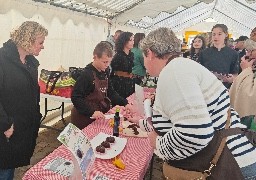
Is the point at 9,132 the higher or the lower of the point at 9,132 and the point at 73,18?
the lower

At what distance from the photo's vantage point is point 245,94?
2203mm

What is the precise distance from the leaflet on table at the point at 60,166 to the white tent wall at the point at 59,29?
267 cm

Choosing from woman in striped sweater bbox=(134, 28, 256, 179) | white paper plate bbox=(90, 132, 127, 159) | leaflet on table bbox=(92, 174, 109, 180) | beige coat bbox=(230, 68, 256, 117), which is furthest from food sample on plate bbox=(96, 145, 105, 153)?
beige coat bbox=(230, 68, 256, 117)

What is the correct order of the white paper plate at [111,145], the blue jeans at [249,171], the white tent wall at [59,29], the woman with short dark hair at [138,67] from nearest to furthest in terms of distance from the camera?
the blue jeans at [249,171], the white paper plate at [111,145], the white tent wall at [59,29], the woman with short dark hair at [138,67]

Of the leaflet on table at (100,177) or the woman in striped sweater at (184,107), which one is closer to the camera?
the woman in striped sweater at (184,107)

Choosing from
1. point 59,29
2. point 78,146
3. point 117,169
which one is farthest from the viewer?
point 59,29

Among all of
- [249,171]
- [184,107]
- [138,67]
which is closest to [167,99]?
[184,107]

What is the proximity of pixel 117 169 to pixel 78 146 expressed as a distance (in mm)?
498

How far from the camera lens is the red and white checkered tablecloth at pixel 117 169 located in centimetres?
169

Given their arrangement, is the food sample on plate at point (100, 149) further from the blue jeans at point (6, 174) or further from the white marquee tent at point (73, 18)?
the white marquee tent at point (73, 18)

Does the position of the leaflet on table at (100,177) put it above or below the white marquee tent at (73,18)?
below

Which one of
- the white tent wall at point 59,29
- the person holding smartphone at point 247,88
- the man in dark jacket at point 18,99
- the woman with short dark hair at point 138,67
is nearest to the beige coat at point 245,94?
the person holding smartphone at point 247,88

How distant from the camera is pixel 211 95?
134 centimetres

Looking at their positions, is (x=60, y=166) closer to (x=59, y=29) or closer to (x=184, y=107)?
(x=184, y=107)
